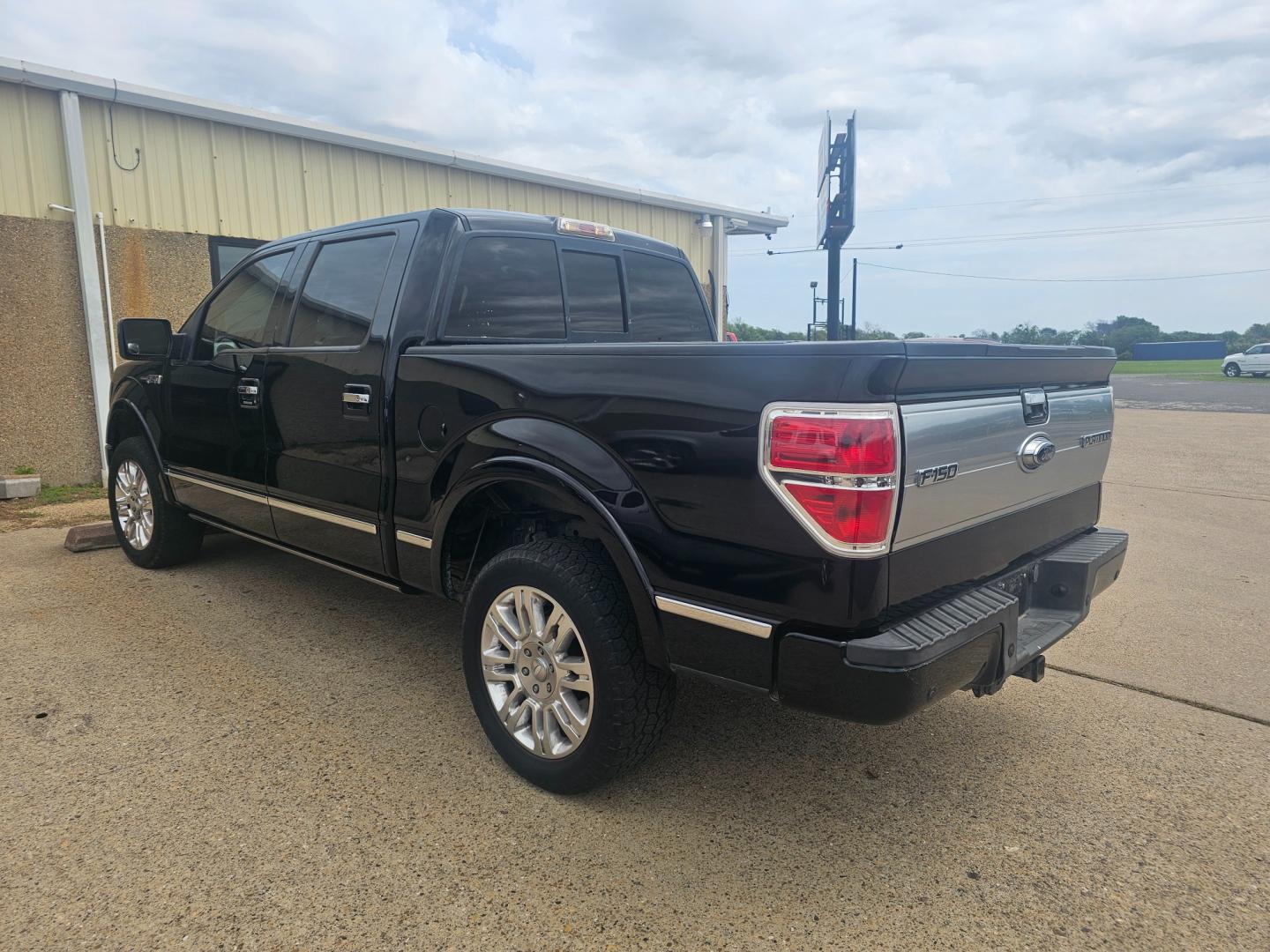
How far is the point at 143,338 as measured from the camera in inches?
173

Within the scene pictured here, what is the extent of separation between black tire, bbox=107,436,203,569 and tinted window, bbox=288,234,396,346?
1.76 metres

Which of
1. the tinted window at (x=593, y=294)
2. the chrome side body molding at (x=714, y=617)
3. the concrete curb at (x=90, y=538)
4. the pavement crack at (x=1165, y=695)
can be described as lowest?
the pavement crack at (x=1165, y=695)

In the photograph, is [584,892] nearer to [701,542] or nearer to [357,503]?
[701,542]

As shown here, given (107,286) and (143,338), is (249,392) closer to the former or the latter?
(143,338)

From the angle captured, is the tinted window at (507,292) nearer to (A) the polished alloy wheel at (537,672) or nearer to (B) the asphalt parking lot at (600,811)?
(A) the polished alloy wheel at (537,672)

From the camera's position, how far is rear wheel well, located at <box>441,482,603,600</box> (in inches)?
108

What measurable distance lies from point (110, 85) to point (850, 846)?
321 inches

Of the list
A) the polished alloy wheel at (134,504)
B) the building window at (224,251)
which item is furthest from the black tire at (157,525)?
the building window at (224,251)

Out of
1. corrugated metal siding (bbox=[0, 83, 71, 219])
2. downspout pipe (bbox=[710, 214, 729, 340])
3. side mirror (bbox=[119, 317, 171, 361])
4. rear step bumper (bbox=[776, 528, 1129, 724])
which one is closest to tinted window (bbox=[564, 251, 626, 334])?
rear step bumper (bbox=[776, 528, 1129, 724])

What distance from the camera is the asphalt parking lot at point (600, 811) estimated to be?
6.91 ft

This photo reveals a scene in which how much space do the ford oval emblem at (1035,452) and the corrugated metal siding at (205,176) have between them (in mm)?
7855

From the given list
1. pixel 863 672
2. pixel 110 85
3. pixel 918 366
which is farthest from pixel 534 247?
pixel 110 85

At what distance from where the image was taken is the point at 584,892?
222 centimetres

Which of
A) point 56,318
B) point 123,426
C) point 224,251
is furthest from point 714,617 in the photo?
point 224,251
